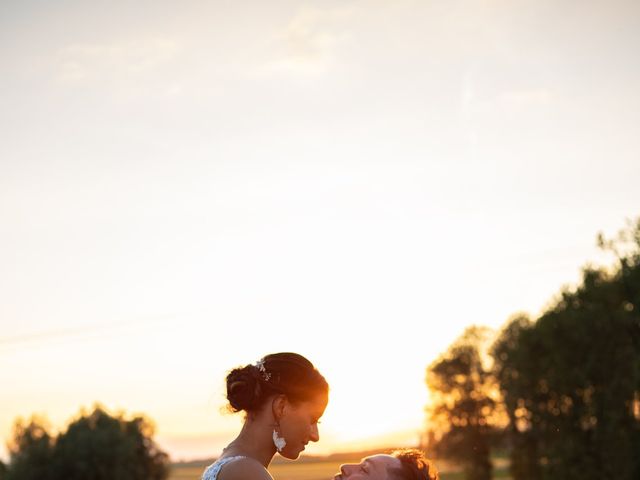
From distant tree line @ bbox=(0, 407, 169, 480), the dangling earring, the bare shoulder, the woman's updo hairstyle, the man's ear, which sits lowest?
the bare shoulder

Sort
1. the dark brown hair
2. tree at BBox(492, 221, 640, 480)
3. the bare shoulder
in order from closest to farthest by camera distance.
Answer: the bare shoulder < the dark brown hair < tree at BBox(492, 221, 640, 480)

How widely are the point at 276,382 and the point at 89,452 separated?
3570 inches

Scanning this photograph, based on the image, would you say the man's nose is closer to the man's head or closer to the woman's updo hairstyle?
the woman's updo hairstyle

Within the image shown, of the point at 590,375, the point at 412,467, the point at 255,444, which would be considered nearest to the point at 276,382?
the point at 255,444

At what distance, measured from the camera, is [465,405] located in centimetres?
8538

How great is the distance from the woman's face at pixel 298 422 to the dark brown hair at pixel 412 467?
2.03 ft

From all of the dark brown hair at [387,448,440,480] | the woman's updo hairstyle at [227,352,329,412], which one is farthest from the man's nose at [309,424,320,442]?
the dark brown hair at [387,448,440,480]

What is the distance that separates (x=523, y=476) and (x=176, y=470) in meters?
63.2

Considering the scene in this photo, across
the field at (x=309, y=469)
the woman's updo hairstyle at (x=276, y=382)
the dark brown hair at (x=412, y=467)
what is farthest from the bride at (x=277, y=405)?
the field at (x=309, y=469)

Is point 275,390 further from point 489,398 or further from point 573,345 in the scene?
point 489,398

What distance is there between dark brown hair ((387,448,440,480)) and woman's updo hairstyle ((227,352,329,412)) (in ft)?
2.32

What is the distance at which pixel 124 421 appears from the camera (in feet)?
327

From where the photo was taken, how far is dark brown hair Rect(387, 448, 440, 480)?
6.46 metres

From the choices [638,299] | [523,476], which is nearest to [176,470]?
[523,476]
